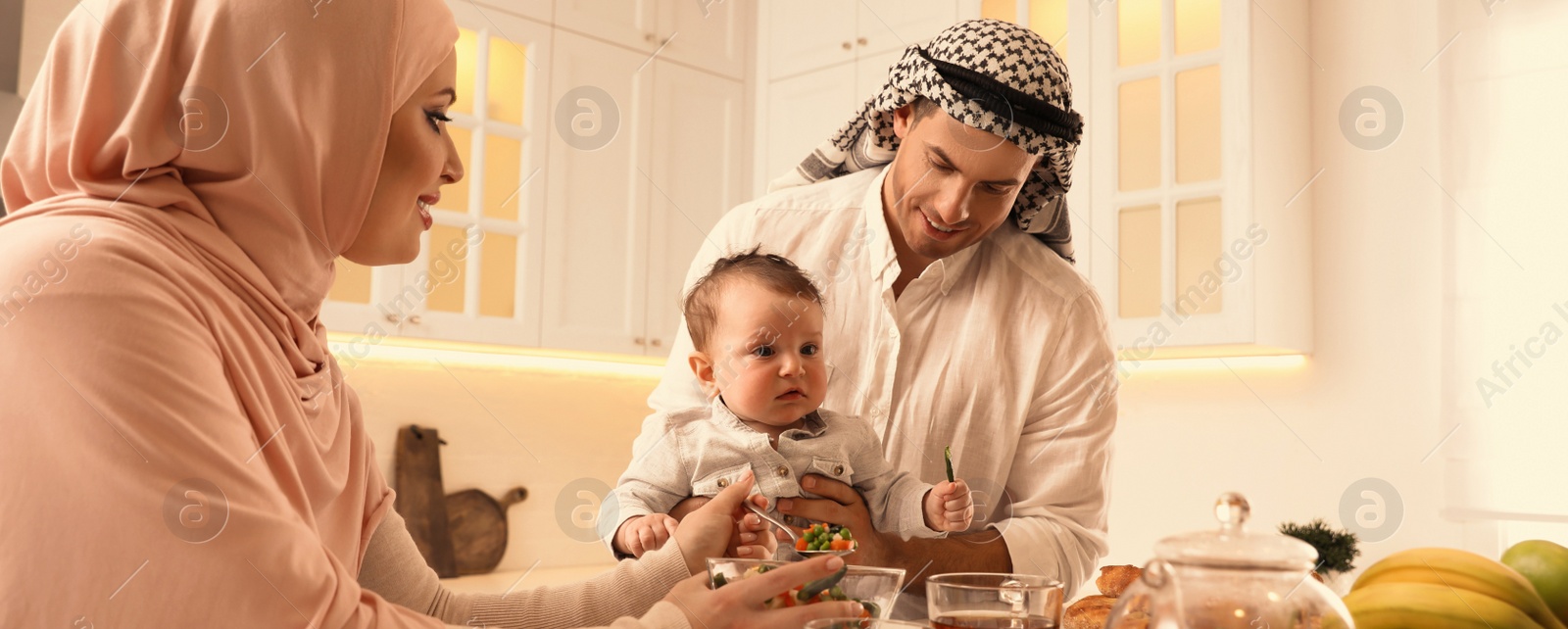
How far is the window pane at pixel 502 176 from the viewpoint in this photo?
346 centimetres

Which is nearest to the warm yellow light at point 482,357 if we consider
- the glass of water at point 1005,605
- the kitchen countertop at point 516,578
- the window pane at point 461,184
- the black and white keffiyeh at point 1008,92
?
the window pane at point 461,184

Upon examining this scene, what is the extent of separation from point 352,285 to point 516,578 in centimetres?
113

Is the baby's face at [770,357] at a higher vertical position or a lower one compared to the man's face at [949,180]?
lower

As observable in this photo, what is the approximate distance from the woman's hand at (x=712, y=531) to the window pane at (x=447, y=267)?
7.52 ft

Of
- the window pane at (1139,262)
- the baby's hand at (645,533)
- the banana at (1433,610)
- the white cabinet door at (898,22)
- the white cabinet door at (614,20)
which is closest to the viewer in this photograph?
the banana at (1433,610)

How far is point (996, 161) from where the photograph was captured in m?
1.64

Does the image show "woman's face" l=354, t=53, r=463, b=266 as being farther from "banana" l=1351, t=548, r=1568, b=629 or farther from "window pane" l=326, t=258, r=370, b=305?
"window pane" l=326, t=258, r=370, b=305

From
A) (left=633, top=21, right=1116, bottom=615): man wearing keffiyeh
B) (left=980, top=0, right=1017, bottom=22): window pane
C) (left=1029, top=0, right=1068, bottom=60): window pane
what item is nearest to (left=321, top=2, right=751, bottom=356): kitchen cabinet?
(left=980, top=0, right=1017, bottom=22): window pane

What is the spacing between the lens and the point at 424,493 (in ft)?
11.6

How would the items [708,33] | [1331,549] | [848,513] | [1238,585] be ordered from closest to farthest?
[1238,585], [848,513], [1331,549], [708,33]

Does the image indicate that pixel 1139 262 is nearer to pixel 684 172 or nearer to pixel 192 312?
pixel 684 172

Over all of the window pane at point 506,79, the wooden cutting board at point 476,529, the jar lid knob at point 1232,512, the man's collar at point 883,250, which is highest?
the window pane at point 506,79

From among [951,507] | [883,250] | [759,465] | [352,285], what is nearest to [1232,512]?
[951,507]

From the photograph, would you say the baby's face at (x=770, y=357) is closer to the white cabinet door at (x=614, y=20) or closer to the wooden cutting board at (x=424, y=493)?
the wooden cutting board at (x=424, y=493)
